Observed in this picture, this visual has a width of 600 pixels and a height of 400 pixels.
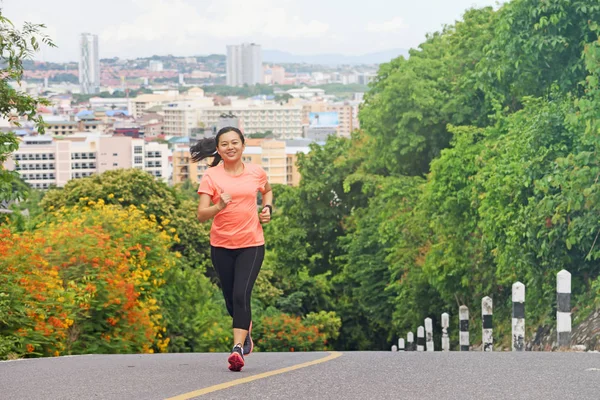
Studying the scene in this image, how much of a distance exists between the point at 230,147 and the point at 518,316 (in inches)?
280

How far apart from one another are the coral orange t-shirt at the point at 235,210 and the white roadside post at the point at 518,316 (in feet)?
21.4

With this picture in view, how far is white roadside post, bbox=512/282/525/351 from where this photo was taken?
617 inches

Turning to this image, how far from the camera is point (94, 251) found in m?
17.2

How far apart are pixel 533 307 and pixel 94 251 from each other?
10778 millimetres

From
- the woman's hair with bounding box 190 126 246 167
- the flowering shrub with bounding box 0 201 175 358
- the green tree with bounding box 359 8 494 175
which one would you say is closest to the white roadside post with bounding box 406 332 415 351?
the green tree with bounding box 359 8 494 175

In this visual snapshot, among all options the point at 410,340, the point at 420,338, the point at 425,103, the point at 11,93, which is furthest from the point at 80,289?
the point at 425,103

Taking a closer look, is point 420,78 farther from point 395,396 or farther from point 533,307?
point 395,396

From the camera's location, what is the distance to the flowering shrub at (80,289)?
1375cm

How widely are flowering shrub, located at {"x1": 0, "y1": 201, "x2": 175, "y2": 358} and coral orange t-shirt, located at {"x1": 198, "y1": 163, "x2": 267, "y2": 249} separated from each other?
394cm

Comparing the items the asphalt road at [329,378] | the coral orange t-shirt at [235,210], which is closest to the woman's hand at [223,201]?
the coral orange t-shirt at [235,210]

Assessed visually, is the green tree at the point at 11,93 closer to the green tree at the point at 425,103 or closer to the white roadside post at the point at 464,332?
the white roadside post at the point at 464,332

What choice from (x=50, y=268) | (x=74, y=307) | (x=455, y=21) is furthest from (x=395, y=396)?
(x=455, y=21)

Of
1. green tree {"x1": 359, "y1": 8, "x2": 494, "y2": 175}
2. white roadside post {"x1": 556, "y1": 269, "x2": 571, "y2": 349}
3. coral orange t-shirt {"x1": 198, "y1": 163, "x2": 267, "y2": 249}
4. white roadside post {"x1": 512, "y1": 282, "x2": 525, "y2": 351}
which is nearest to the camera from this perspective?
coral orange t-shirt {"x1": 198, "y1": 163, "x2": 267, "y2": 249}

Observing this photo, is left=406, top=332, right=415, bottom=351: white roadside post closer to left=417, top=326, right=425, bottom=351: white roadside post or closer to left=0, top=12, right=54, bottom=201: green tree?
left=417, top=326, right=425, bottom=351: white roadside post
